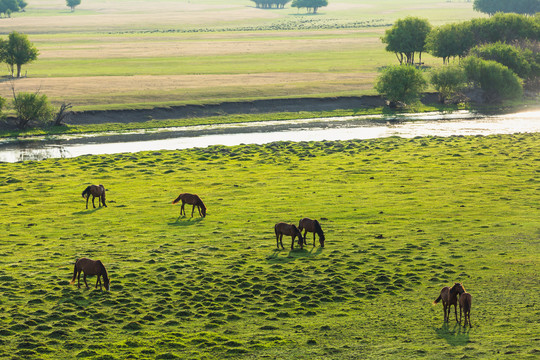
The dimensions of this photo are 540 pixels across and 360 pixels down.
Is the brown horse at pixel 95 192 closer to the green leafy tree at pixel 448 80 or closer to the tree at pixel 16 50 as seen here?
the green leafy tree at pixel 448 80

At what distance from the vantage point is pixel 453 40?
126875mm

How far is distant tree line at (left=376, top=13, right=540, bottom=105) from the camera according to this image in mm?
100375

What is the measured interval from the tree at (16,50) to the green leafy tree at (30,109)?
119ft

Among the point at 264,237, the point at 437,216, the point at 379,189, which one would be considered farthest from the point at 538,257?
the point at 379,189

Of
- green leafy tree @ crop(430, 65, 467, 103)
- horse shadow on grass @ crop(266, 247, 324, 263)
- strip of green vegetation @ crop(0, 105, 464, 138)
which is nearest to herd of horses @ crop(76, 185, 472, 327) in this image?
horse shadow on grass @ crop(266, 247, 324, 263)

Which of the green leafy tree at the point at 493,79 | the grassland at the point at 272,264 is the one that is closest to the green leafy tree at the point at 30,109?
the grassland at the point at 272,264

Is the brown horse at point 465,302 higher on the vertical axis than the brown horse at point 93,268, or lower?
lower

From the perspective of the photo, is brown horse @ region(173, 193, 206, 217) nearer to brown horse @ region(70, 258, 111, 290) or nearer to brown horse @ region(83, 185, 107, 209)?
brown horse @ region(83, 185, 107, 209)

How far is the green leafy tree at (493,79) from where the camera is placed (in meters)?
106

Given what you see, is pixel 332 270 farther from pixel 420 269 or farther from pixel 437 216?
pixel 437 216

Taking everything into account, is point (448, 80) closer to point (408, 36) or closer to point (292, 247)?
point (408, 36)

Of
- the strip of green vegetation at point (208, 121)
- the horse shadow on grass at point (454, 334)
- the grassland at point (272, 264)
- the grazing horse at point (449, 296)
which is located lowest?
the horse shadow on grass at point (454, 334)

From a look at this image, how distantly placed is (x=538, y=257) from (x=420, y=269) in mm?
6125

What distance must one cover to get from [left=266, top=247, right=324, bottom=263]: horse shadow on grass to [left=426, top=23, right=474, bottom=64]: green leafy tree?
101914 mm
